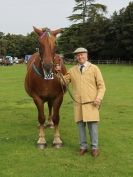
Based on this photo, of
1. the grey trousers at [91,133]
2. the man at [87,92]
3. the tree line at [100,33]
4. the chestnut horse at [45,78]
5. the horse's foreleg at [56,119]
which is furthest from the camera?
the tree line at [100,33]

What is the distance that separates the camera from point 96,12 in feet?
377

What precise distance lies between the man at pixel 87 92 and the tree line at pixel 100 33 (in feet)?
268

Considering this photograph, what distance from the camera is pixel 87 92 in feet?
31.3

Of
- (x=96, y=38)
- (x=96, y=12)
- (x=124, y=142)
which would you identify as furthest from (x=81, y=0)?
(x=124, y=142)

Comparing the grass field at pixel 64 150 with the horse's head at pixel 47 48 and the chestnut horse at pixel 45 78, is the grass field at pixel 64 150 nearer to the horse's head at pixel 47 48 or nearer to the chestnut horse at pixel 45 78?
the chestnut horse at pixel 45 78

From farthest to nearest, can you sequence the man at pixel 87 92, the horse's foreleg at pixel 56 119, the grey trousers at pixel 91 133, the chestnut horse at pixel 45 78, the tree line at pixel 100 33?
1. the tree line at pixel 100 33
2. the horse's foreleg at pixel 56 119
3. the chestnut horse at pixel 45 78
4. the grey trousers at pixel 91 133
5. the man at pixel 87 92

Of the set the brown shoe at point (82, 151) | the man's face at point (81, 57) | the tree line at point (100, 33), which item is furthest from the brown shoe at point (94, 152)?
the tree line at point (100, 33)

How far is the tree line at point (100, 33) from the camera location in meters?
98.1

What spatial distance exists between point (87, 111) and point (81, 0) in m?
109

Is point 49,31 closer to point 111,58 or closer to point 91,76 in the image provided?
point 91,76

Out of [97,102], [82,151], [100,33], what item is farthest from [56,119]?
[100,33]

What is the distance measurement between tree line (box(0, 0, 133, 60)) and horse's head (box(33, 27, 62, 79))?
8112cm

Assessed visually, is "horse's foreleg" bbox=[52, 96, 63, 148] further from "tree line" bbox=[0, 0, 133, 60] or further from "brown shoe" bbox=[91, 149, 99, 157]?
"tree line" bbox=[0, 0, 133, 60]

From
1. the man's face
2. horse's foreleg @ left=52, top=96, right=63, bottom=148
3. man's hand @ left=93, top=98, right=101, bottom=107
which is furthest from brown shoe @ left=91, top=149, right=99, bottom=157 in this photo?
the man's face
